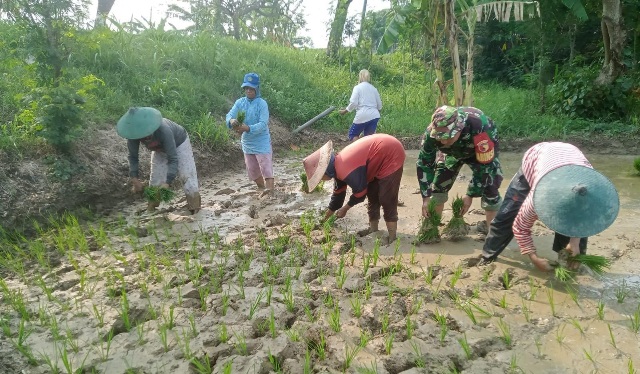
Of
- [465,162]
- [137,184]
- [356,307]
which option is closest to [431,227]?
[465,162]

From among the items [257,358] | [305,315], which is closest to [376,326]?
[305,315]

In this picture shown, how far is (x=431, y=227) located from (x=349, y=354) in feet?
6.15

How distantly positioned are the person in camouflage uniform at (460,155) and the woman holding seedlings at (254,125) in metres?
2.14

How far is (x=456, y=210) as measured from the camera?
14.5 ft

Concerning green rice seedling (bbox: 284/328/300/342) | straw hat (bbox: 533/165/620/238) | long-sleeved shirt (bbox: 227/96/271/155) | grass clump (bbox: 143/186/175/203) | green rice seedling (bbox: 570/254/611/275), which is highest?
long-sleeved shirt (bbox: 227/96/271/155)

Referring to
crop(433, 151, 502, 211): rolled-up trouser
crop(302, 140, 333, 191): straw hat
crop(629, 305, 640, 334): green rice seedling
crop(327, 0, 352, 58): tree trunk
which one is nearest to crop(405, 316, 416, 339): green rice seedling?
crop(629, 305, 640, 334): green rice seedling

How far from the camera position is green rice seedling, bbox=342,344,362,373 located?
260cm

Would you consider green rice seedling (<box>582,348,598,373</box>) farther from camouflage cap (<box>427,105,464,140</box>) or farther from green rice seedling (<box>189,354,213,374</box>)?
green rice seedling (<box>189,354,213,374</box>)

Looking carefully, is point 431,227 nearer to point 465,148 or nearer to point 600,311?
point 465,148

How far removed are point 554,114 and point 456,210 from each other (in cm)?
761

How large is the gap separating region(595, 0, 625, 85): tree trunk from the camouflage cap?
26.7ft

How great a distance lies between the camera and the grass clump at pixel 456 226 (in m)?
4.35

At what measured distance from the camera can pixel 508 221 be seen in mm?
3549

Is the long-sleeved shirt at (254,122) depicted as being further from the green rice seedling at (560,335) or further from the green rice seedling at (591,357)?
the green rice seedling at (591,357)
